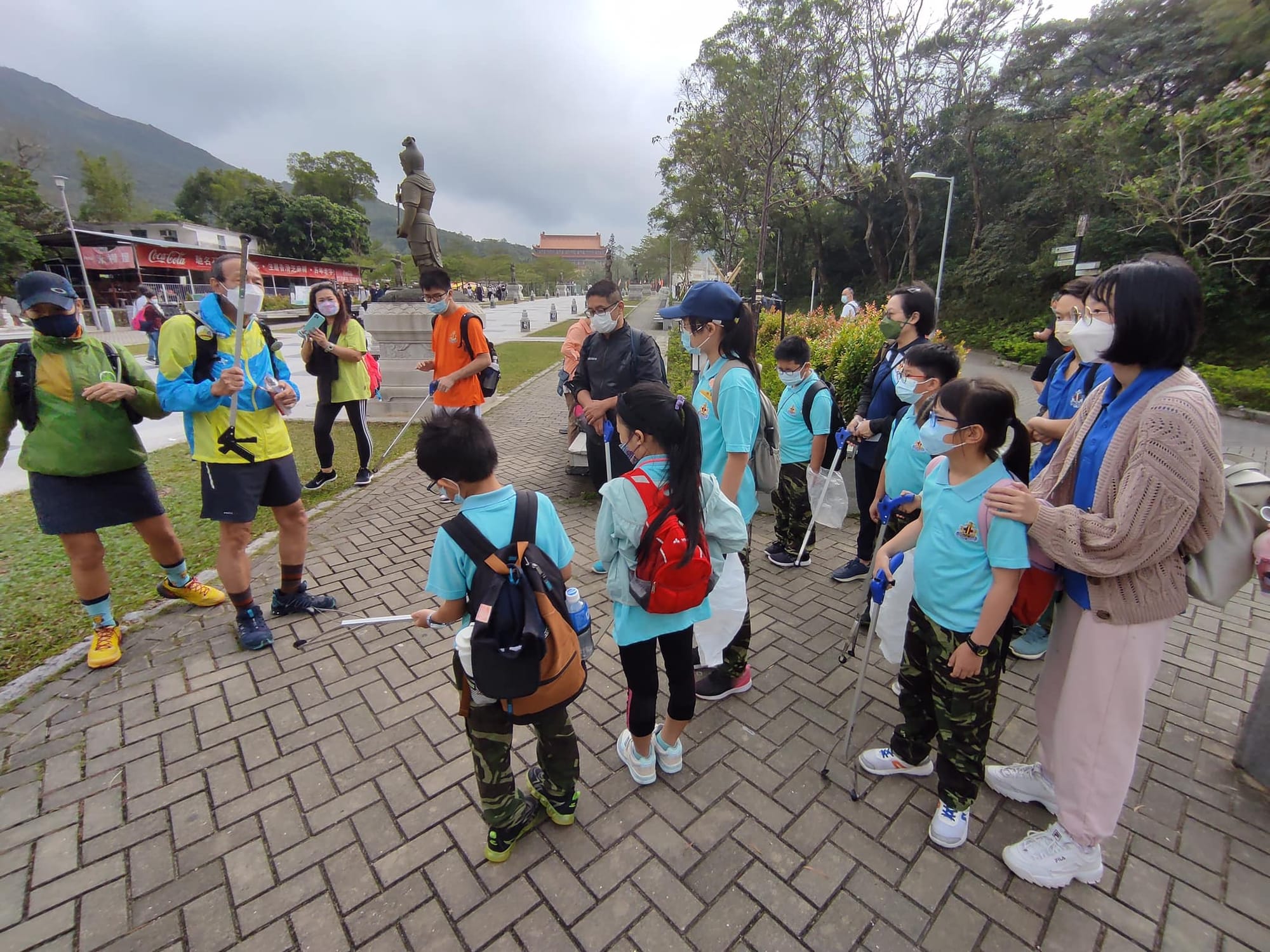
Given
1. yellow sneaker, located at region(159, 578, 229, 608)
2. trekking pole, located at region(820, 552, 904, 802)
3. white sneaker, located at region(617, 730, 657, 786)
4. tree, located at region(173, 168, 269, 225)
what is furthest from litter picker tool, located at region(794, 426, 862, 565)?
tree, located at region(173, 168, 269, 225)

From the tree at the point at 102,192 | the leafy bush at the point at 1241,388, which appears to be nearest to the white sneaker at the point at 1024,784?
the leafy bush at the point at 1241,388

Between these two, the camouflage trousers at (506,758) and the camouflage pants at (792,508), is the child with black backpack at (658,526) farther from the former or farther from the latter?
the camouflage pants at (792,508)

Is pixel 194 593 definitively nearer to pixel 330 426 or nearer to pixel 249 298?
pixel 249 298

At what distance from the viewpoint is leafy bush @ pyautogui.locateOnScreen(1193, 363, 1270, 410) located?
1063cm

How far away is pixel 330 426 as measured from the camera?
5871 mm

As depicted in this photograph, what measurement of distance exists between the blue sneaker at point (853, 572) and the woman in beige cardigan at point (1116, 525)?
6.77ft

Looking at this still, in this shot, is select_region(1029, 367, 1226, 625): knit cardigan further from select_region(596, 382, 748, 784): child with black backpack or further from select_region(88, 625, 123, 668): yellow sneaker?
select_region(88, 625, 123, 668): yellow sneaker

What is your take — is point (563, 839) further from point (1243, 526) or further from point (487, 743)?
point (1243, 526)

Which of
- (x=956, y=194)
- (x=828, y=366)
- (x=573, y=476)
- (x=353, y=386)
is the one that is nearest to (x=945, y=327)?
(x=956, y=194)

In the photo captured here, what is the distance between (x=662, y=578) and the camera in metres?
2.01

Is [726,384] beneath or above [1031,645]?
above

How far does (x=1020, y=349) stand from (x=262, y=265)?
146ft

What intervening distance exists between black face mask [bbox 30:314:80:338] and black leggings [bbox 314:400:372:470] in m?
2.67

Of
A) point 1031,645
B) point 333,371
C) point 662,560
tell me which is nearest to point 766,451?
point 662,560
